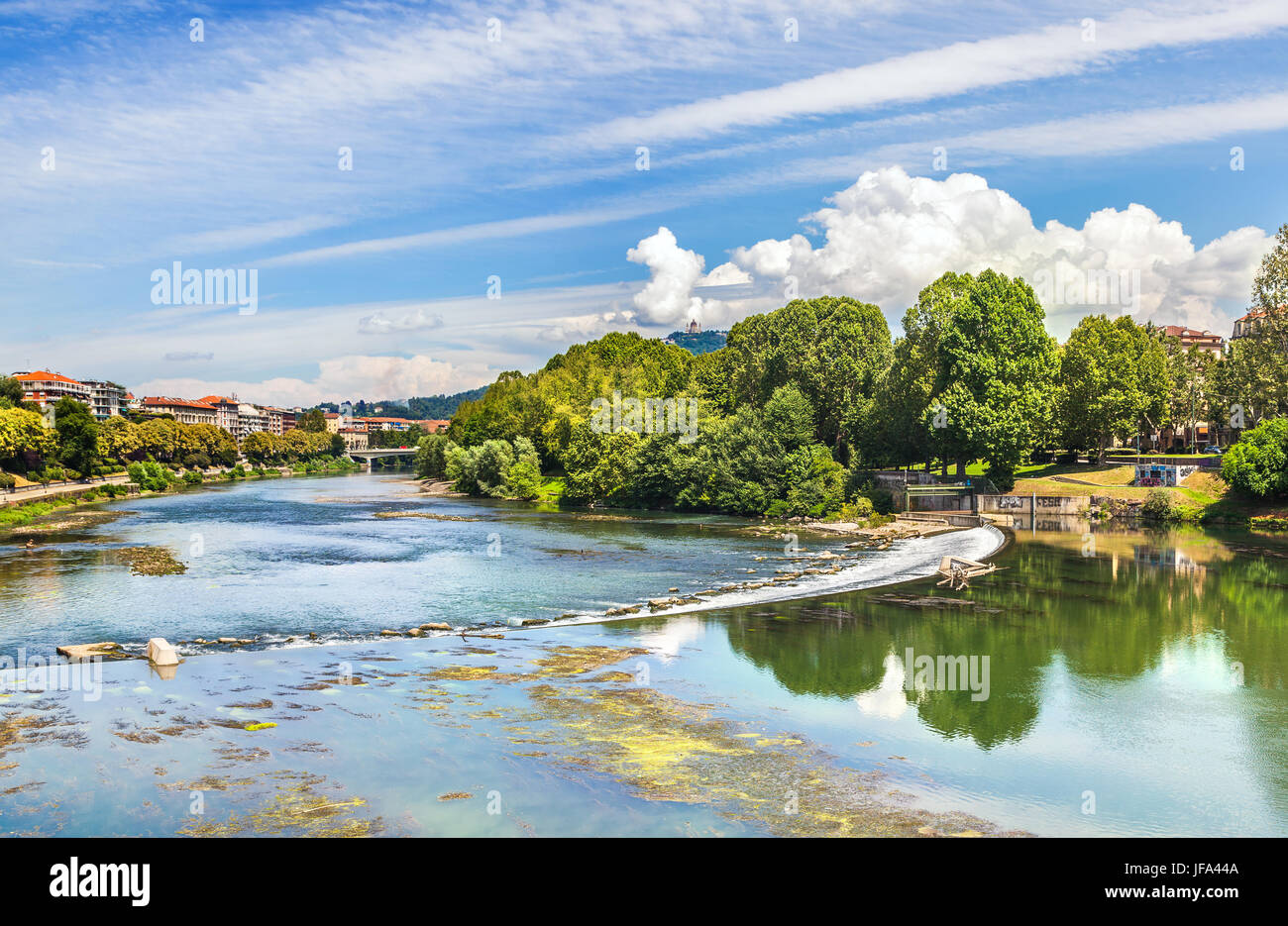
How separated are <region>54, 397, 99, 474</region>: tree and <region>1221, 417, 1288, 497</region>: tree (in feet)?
381

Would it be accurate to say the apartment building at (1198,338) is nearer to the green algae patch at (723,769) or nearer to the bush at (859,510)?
the bush at (859,510)

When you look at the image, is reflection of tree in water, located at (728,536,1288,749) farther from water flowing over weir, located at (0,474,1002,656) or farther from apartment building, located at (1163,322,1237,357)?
apartment building, located at (1163,322,1237,357)

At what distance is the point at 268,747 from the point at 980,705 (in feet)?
51.7

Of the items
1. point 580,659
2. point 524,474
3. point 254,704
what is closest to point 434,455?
point 524,474

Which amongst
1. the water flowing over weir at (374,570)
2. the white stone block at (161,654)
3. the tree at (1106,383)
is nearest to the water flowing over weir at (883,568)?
the water flowing over weir at (374,570)

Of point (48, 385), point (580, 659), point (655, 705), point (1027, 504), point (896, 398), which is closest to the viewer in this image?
point (655, 705)

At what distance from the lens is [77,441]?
105625mm

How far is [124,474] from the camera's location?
118m

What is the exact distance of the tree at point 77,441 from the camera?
344 ft

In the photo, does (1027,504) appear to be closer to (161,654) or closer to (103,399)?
(161,654)

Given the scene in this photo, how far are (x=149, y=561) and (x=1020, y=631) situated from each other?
42.2 m

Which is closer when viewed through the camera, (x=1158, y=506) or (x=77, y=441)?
(x=1158, y=506)

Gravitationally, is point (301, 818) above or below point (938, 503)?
below

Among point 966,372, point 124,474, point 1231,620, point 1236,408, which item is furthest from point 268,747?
point 124,474
